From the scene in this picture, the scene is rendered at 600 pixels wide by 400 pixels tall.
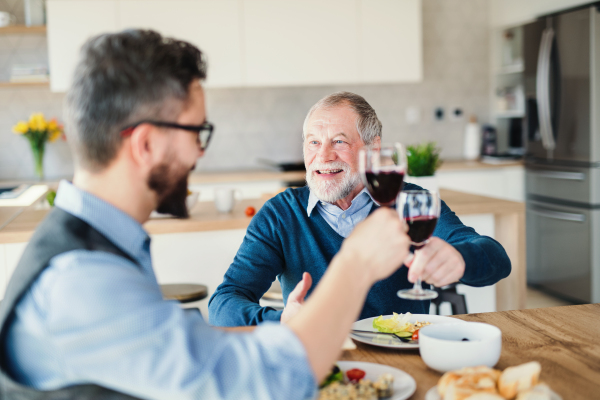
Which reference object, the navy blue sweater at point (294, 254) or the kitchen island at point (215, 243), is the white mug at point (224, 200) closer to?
the kitchen island at point (215, 243)

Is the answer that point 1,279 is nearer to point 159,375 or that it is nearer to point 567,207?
point 159,375

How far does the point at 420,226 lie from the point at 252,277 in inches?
25.9

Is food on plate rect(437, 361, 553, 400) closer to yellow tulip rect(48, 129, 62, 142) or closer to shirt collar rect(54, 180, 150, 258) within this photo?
shirt collar rect(54, 180, 150, 258)

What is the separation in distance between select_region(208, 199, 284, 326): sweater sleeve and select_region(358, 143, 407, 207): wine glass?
0.42 metres

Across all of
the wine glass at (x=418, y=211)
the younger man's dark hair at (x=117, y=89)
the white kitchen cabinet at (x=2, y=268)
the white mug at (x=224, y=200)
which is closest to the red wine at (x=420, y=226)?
the wine glass at (x=418, y=211)

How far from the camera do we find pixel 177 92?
86 centimetres

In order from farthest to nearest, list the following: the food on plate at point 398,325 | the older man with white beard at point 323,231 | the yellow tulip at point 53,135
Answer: the yellow tulip at point 53,135 → the older man with white beard at point 323,231 → the food on plate at point 398,325

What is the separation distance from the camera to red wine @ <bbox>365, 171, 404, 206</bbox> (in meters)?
0.99

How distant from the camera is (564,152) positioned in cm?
416

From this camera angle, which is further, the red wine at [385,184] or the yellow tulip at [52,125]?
the yellow tulip at [52,125]

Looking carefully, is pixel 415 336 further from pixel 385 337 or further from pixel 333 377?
pixel 333 377

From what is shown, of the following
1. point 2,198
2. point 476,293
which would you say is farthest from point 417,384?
point 2,198

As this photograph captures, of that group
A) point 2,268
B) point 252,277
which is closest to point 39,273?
point 252,277

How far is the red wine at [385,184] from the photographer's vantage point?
0.99 meters
